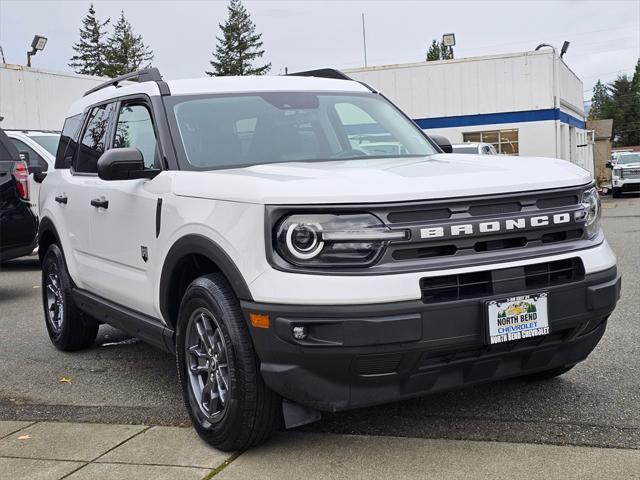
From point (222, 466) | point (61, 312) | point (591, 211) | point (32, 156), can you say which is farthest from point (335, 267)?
point (32, 156)

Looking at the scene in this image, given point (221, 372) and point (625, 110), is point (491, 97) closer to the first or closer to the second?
point (221, 372)

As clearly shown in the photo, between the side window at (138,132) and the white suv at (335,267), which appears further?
the side window at (138,132)

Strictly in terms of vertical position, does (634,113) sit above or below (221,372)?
above

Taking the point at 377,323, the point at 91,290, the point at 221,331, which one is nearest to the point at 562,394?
the point at 377,323

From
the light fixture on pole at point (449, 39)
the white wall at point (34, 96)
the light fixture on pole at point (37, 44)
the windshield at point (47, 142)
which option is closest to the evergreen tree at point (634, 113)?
the light fixture on pole at point (449, 39)

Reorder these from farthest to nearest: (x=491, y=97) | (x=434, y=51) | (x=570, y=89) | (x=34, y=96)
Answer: (x=434, y=51) → (x=570, y=89) → (x=491, y=97) → (x=34, y=96)

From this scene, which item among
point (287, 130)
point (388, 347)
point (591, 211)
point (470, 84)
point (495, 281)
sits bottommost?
point (388, 347)

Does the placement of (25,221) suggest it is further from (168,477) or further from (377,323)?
(377,323)

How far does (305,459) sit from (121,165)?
1.87m

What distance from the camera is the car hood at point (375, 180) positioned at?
340 cm

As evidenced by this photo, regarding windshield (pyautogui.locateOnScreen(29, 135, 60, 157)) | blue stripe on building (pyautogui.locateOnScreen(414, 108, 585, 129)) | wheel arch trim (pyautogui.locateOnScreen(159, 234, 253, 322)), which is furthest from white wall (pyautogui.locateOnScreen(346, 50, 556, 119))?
wheel arch trim (pyautogui.locateOnScreen(159, 234, 253, 322))

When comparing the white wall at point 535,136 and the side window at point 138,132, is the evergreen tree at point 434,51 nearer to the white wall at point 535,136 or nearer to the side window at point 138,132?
the white wall at point 535,136

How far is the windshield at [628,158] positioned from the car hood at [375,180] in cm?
2762

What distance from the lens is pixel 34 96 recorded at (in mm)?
19359
